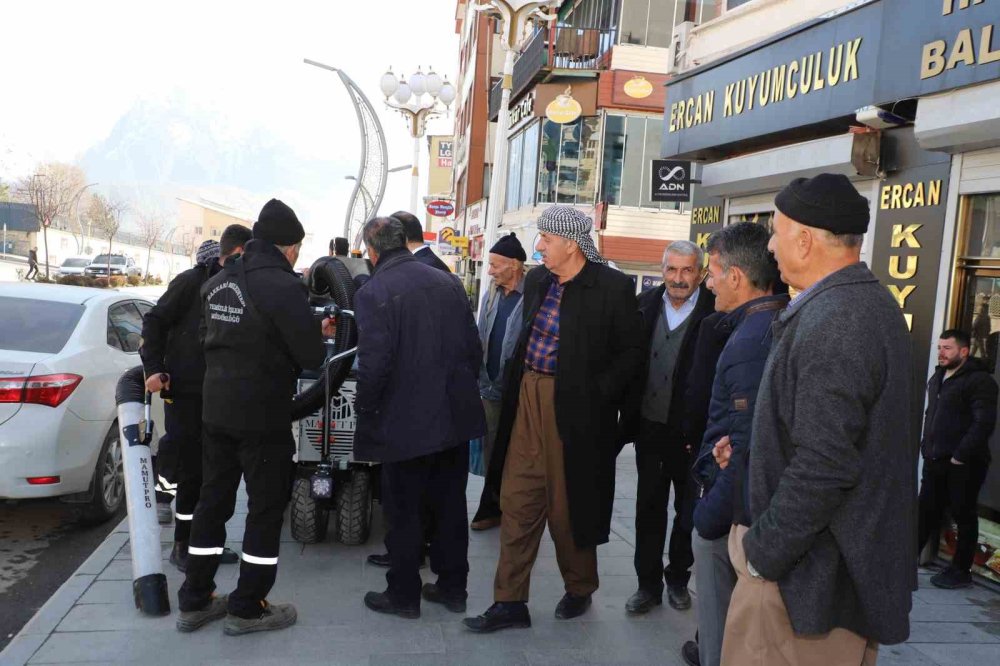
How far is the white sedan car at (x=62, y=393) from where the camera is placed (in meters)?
5.56

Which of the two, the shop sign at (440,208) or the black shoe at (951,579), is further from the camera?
the shop sign at (440,208)

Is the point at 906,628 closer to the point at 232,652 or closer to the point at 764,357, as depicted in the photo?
the point at 764,357

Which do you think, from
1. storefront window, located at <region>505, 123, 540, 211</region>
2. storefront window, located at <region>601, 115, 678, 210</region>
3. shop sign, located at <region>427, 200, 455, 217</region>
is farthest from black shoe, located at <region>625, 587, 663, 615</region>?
storefront window, located at <region>505, 123, 540, 211</region>

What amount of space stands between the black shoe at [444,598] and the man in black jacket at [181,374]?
138cm

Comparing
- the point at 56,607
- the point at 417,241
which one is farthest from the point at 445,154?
the point at 56,607

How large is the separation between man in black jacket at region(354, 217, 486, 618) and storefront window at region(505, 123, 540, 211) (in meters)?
21.6

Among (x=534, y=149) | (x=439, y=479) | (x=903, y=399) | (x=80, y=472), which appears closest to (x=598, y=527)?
(x=439, y=479)

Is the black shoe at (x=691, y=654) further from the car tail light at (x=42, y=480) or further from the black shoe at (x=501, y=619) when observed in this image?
the car tail light at (x=42, y=480)

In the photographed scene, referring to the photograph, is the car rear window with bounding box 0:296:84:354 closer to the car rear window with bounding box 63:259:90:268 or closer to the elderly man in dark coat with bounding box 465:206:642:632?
the elderly man in dark coat with bounding box 465:206:642:632

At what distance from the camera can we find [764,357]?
9.95ft

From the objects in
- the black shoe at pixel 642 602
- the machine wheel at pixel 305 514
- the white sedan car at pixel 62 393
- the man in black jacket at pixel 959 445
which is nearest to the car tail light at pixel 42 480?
the white sedan car at pixel 62 393

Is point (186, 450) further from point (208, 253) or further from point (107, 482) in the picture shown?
point (107, 482)

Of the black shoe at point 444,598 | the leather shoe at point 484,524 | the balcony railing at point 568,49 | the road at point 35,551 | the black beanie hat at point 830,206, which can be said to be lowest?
the road at point 35,551

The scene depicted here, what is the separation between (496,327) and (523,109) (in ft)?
73.8
